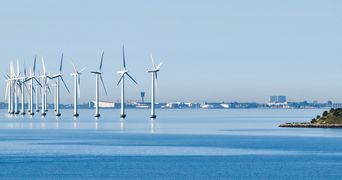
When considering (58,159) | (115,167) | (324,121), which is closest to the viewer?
(115,167)

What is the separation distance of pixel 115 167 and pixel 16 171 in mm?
7795

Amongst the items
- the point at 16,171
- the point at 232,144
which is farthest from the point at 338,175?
the point at 232,144

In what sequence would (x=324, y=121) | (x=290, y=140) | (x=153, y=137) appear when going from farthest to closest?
(x=324, y=121) → (x=153, y=137) → (x=290, y=140)

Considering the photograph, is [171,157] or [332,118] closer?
[171,157]

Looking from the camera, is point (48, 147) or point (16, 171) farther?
point (48, 147)

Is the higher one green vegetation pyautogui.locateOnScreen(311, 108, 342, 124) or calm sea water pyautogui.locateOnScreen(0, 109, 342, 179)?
green vegetation pyautogui.locateOnScreen(311, 108, 342, 124)

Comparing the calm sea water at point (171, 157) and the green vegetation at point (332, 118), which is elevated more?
the green vegetation at point (332, 118)

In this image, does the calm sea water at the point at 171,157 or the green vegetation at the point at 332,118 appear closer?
the calm sea water at the point at 171,157

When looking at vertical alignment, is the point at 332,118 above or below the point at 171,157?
above

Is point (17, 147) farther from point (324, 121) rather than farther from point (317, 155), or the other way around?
point (324, 121)

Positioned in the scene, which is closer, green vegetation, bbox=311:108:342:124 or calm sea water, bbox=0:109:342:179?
calm sea water, bbox=0:109:342:179

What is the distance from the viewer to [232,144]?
382ft

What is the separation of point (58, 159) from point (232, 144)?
30694mm

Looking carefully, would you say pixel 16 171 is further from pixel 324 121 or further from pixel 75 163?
pixel 324 121
